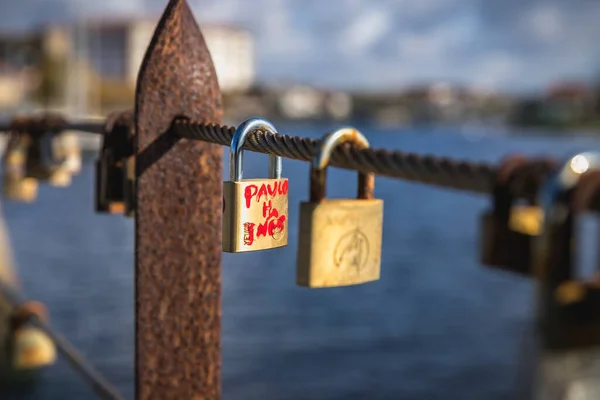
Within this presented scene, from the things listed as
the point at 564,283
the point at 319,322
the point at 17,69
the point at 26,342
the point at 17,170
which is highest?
the point at 17,69

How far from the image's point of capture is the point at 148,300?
7.10ft

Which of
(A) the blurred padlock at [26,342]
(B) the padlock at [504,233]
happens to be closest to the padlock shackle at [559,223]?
(B) the padlock at [504,233]

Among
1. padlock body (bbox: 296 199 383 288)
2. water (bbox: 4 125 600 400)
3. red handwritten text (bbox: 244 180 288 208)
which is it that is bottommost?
water (bbox: 4 125 600 400)

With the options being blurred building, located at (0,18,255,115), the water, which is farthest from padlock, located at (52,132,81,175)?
blurred building, located at (0,18,255,115)

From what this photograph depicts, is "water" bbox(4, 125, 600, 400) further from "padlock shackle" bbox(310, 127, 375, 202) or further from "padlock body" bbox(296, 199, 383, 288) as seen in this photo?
"padlock shackle" bbox(310, 127, 375, 202)

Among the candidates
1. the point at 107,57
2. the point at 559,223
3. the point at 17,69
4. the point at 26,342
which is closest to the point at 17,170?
the point at 26,342

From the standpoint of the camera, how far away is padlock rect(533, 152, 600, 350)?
38.0 inches

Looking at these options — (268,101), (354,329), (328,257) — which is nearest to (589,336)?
(328,257)

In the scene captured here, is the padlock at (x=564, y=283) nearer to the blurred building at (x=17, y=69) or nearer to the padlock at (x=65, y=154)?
the padlock at (x=65, y=154)

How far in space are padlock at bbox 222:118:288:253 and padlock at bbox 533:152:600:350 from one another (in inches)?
31.4

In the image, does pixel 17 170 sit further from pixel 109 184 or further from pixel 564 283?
pixel 564 283

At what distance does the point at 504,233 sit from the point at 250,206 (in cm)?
70

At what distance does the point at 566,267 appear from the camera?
1.00 meters

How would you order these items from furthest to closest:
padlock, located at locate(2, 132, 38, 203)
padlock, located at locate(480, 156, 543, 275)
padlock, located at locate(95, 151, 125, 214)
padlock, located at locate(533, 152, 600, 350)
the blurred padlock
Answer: the blurred padlock → padlock, located at locate(2, 132, 38, 203) → padlock, located at locate(95, 151, 125, 214) → padlock, located at locate(480, 156, 543, 275) → padlock, located at locate(533, 152, 600, 350)
